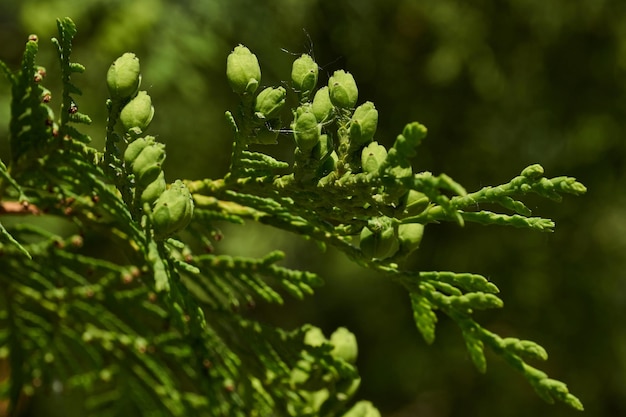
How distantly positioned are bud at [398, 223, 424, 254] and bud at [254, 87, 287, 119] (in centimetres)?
23

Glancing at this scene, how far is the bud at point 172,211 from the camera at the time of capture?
91cm

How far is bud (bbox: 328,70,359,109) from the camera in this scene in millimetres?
966

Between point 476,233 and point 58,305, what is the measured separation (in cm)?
234

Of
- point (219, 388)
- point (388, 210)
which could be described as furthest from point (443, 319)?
point (388, 210)

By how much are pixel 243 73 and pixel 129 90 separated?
157 millimetres

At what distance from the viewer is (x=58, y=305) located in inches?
58.7

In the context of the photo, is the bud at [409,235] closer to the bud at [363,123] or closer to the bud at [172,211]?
the bud at [363,123]

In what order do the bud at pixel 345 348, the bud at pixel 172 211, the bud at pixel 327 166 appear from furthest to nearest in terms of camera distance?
the bud at pixel 345 348 < the bud at pixel 327 166 < the bud at pixel 172 211

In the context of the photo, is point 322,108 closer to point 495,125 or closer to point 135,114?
point 135,114

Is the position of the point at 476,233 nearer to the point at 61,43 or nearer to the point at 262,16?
the point at 262,16

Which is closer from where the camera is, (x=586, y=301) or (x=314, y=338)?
(x=314, y=338)

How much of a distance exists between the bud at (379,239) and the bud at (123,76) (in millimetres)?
365

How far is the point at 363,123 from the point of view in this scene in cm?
95

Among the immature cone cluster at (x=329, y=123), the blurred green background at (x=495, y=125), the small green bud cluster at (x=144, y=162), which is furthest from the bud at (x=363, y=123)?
the blurred green background at (x=495, y=125)
